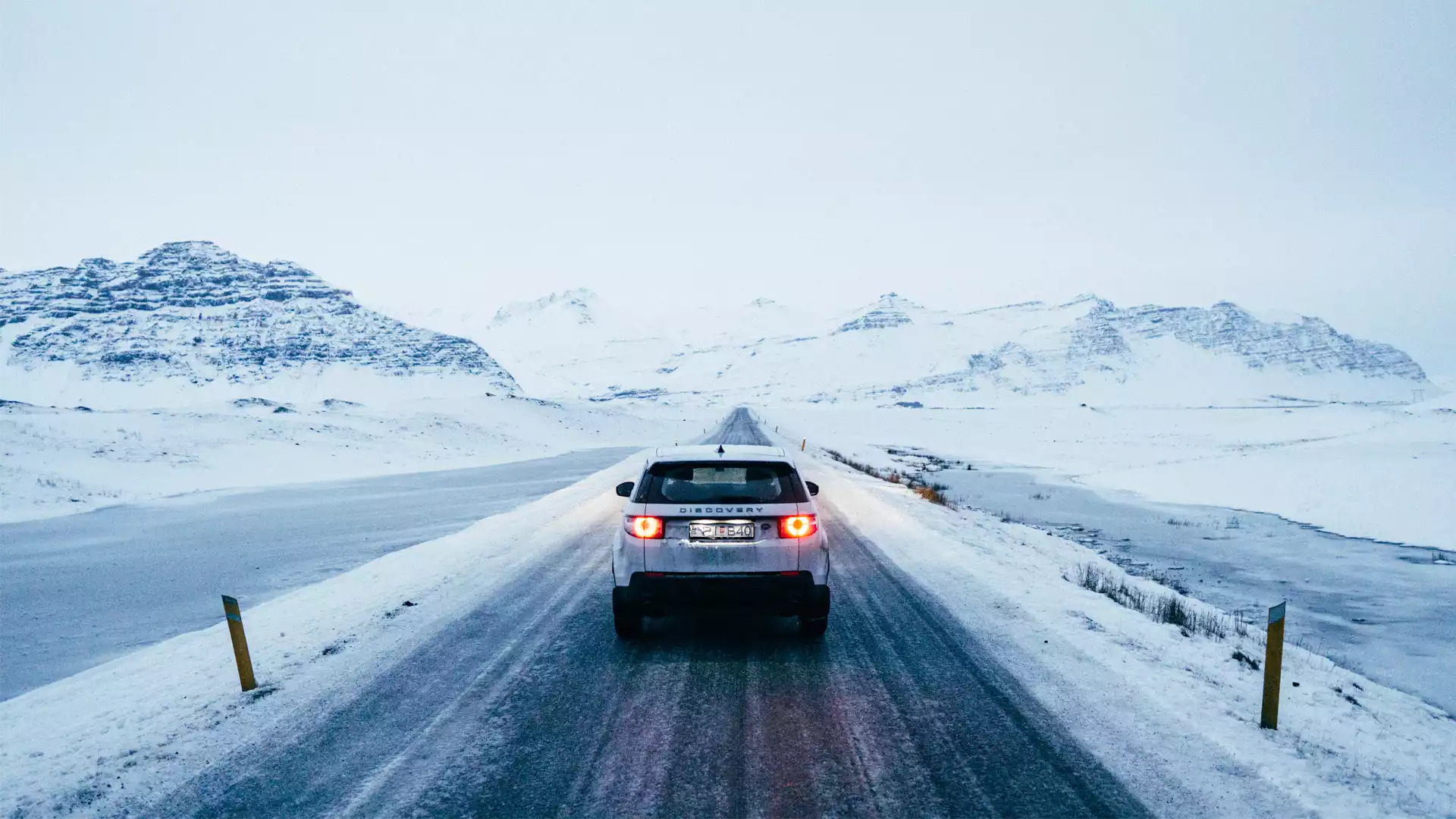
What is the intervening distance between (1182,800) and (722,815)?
264 centimetres

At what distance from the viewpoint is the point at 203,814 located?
4379 millimetres

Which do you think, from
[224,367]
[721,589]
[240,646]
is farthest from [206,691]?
[224,367]

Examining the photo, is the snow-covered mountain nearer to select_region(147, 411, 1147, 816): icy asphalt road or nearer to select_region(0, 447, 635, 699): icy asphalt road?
select_region(0, 447, 635, 699): icy asphalt road

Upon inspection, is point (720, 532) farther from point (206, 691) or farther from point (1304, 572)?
point (1304, 572)

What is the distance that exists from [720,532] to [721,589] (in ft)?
1.59

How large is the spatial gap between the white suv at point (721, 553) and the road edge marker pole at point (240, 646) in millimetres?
3030

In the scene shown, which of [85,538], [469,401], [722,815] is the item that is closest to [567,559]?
[722,815]

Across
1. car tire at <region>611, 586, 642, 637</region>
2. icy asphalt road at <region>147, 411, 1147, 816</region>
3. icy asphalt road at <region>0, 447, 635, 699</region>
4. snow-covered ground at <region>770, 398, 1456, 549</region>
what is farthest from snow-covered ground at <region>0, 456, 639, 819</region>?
snow-covered ground at <region>770, 398, 1456, 549</region>

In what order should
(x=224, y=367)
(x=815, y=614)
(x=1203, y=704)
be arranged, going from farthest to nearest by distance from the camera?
(x=224, y=367) < (x=815, y=614) < (x=1203, y=704)

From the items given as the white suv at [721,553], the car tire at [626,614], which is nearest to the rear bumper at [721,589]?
the white suv at [721,553]

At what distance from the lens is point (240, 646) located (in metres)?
6.25

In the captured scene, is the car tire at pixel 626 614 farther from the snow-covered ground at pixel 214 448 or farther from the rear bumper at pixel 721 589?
the snow-covered ground at pixel 214 448

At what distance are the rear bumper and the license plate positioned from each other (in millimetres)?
306

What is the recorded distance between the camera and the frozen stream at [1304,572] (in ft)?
29.5
